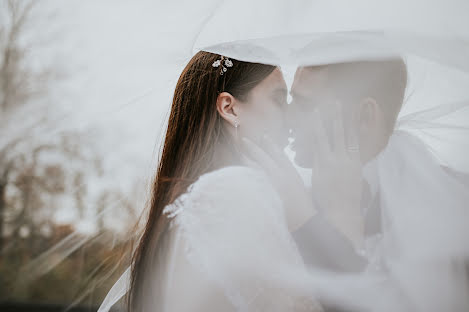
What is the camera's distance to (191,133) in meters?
1.16

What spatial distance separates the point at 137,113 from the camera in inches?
51.7

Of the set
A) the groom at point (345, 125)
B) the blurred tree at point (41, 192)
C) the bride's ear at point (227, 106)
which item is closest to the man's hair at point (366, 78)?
the groom at point (345, 125)

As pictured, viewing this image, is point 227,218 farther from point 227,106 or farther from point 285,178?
point 227,106

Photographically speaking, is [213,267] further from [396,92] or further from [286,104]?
[396,92]

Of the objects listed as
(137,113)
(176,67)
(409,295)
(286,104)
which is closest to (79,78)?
(137,113)

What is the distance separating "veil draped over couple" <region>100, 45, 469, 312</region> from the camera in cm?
83

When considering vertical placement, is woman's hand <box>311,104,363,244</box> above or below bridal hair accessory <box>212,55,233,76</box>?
below

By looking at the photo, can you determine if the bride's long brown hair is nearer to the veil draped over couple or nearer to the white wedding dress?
the veil draped over couple

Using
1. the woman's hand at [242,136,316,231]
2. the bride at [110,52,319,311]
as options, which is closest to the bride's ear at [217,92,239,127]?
the bride at [110,52,319,311]

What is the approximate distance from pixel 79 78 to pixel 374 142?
104 cm

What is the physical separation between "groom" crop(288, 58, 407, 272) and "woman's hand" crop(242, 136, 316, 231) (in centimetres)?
5

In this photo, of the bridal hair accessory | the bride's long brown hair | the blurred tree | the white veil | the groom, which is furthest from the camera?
the blurred tree

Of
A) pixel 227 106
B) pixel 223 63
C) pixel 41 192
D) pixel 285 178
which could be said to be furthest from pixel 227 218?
pixel 41 192

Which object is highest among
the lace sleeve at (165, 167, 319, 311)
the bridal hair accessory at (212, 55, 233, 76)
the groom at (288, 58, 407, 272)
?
the bridal hair accessory at (212, 55, 233, 76)
